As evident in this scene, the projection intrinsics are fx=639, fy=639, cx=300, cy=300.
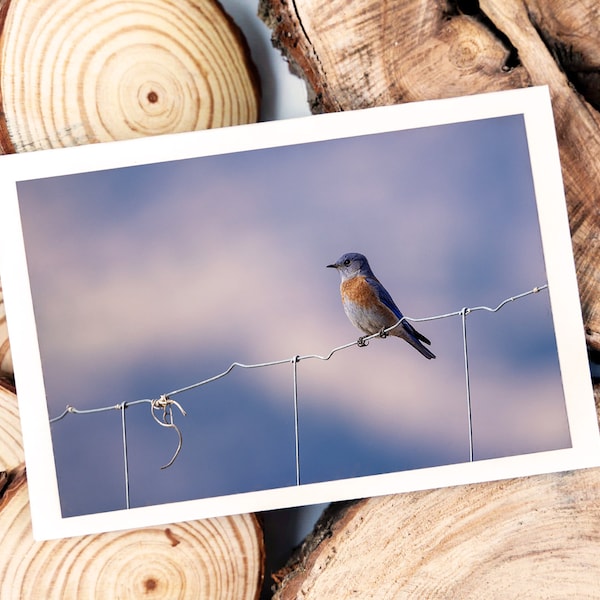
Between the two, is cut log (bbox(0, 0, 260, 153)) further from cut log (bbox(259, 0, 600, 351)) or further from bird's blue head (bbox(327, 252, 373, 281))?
bird's blue head (bbox(327, 252, 373, 281))

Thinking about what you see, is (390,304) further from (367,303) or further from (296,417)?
(296,417)

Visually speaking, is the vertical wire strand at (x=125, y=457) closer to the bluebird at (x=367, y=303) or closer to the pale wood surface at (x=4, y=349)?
the pale wood surface at (x=4, y=349)

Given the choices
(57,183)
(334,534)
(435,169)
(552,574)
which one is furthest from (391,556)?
(57,183)

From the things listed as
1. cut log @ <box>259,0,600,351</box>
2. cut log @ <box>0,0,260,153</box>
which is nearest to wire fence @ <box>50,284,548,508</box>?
cut log @ <box>259,0,600,351</box>

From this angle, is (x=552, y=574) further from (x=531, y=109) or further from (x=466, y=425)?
(x=531, y=109)

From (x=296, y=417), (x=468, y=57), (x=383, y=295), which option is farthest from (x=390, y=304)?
(x=468, y=57)
